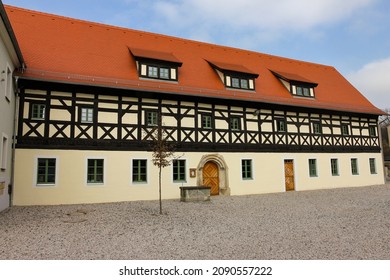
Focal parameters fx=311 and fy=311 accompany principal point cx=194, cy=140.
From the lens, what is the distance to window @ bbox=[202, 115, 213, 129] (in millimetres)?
15719

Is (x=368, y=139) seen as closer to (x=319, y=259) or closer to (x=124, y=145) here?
(x=124, y=145)

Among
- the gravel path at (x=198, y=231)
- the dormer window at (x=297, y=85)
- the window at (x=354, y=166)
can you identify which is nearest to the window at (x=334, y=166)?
the window at (x=354, y=166)

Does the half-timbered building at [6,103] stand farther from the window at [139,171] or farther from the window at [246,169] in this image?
the window at [246,169]

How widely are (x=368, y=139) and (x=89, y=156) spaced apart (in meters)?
18.1

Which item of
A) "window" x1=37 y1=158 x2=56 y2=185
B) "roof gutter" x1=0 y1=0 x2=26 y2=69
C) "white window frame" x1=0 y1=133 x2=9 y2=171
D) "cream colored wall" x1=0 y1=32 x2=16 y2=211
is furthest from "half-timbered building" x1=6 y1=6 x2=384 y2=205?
"white window frame" x1=0 y1=133 x2=9 y2=171

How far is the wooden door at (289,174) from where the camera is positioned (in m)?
17.7

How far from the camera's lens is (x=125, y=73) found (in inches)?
583

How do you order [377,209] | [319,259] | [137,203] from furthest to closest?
[137,203], [377,209], [319,259]

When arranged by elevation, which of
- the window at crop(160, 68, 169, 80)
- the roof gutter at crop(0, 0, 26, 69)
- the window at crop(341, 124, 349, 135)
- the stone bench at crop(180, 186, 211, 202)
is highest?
the window at crop(160, 68, 169, 80)

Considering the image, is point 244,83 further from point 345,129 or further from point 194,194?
point 345,129

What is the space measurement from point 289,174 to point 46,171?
12565mm

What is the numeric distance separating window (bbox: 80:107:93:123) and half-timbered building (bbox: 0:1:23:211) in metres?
2.55

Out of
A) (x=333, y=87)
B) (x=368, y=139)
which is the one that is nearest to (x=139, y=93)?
(x=333, y=87)

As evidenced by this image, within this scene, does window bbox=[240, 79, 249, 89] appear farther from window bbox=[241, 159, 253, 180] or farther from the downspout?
the downspout
